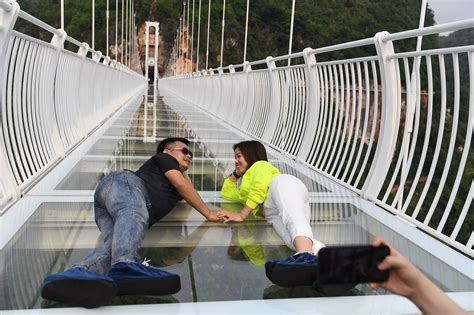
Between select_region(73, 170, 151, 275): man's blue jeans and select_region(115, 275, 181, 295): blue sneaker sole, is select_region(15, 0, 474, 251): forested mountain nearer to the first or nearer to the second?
select_region(73, 170, 151, 275): man's blue jeans

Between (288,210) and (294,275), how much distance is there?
58 centimetres

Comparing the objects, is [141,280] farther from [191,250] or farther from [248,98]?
[248,98]

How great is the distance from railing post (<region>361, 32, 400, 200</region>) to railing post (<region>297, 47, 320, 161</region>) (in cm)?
141

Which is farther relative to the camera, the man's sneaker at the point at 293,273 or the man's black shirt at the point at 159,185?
the man's black shirt at the point at 159,185

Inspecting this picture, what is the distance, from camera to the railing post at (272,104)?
6.02 m

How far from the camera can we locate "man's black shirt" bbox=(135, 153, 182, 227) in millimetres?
2705

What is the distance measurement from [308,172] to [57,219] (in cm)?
228

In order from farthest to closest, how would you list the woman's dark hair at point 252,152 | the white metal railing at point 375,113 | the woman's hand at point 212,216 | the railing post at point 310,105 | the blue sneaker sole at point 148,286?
the railing post at point 310,105, the woman's dark hair at point 252,152, the woman's hand at point 212,216, the white metal railing at point 375,113, the blue sneaker sole at point 148,286

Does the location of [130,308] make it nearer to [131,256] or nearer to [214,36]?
[131,256]

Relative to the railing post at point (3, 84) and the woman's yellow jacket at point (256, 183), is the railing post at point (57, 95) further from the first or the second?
the woman's yellow jacket at point (256, 183)

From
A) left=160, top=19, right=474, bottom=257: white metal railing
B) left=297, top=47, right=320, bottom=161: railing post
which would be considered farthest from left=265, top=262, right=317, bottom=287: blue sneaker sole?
→ left=297, top=47, right=320, bottom=161: railing post

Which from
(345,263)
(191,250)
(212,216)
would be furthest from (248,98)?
(345,263)

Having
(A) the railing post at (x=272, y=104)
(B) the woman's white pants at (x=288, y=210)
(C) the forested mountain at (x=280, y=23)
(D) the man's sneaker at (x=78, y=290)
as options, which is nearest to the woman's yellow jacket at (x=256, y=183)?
(B) the woman's white pants at (x=288, y=210)

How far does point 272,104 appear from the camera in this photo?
6160 millimetres
